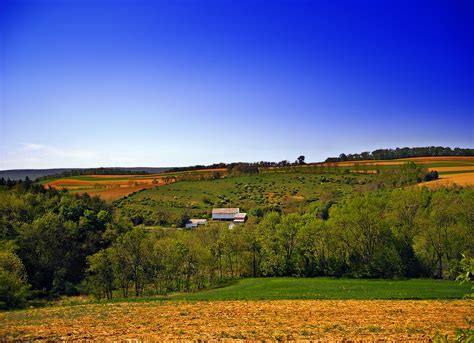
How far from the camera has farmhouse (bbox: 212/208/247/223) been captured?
113875 millimetres

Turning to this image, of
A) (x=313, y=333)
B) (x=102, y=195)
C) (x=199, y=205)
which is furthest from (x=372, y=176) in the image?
(x=313, y=333)

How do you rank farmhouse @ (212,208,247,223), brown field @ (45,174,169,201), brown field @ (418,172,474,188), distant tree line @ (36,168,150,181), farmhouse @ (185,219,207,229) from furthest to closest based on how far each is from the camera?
distant tree line @ (36,168,150,181) → farmhouse @ (212,208,247,223) → brown field @ (45,174,169,201) → farmhouse @ (185,219,207,229) → brown field @ (418,172,474,188)

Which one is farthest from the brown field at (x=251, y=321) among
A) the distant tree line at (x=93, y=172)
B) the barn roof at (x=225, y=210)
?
the distant tree line at (x=93, y=172)

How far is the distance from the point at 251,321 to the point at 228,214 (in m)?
95.1

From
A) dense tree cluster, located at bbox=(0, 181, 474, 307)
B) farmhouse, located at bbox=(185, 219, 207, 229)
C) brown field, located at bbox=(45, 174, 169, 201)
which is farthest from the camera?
brown field, located at bbox=(45, 174, 169, 201)

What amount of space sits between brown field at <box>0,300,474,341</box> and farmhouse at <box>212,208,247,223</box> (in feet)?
267

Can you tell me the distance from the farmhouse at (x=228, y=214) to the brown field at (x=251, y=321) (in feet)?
267

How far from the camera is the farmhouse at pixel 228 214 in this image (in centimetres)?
11388

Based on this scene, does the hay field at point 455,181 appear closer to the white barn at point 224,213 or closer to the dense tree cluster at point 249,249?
the dense tree cluster at point 249,249

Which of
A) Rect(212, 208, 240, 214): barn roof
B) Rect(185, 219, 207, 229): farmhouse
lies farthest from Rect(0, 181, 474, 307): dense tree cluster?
Rect(212, 208, 240, 214): barn roof

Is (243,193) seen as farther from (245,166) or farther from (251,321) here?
(251,321)

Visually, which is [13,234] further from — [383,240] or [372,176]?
[372,176]

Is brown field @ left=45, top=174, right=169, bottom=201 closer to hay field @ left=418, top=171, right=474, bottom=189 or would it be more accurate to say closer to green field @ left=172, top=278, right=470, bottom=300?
green field @ left=172, top=278, right=470, bottom=300

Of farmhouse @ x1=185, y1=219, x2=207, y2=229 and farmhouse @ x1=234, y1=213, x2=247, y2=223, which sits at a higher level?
farmhouse @ x1=234, y1=213, x2=247, y2=223
